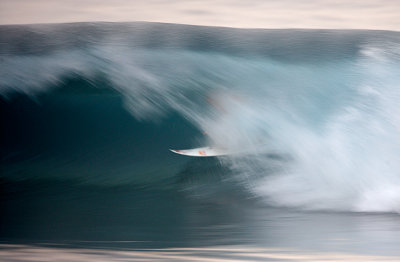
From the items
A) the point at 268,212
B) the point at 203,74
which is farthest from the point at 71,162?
the point at 268,212

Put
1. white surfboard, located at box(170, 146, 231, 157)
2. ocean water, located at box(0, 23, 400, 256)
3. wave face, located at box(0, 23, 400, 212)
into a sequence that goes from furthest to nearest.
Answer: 1. white surfboard, located at box(170, 146, 231, 157)
2. wave face, located at box(0, 23, 400, 212)
3. ocean water, located at box(0, 23, 400, 256)

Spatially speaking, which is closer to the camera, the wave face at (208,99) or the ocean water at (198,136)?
the ocean water at (198,136)

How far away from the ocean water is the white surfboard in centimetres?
5

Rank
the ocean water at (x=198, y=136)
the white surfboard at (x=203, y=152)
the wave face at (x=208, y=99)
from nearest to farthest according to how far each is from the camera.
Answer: the ocean water at (x=198, y=136)
the wave face at (x=208, y=99)
the white surfboard at (x=203, y=152)

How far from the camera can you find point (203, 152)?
14.3 feet

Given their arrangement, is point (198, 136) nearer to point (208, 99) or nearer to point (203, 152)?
point (203, 152)

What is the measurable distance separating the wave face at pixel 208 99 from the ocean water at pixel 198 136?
13 mm

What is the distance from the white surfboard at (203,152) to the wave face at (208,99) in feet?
0.21

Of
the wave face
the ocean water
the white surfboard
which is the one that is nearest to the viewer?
the ocean water

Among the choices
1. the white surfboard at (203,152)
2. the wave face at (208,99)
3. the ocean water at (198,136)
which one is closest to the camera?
the ocean water at (198,136)

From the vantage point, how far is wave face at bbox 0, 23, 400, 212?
3.94m

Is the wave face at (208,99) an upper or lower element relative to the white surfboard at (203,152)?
upper

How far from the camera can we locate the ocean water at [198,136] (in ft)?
9.42

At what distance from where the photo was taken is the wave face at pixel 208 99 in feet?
12.9
